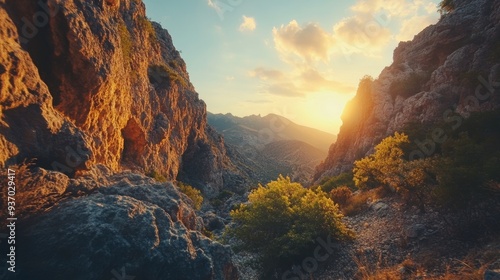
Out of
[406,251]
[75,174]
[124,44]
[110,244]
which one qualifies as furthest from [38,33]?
[406,251]

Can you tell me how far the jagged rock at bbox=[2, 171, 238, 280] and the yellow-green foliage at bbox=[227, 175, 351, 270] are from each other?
567 cm

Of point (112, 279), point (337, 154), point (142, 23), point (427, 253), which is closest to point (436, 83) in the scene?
point (337, 154)

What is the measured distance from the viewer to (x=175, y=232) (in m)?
9.73

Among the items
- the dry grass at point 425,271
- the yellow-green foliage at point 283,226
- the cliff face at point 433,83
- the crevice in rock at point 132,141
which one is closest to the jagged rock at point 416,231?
the dry grass at point 425,271

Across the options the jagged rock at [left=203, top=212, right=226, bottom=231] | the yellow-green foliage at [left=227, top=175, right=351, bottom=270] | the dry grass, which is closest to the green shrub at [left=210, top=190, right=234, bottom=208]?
the jagged rock at [left=203, top=212, right=226, bottom=231]

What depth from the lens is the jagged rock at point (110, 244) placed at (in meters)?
7.37

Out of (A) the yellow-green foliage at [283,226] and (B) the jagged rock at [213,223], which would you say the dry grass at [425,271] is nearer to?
(A) the yellow-green foliage at [283,226]

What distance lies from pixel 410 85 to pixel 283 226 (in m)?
39.0

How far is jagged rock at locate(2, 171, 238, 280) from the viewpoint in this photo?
737 centimetres

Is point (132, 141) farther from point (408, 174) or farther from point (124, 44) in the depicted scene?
point (408, 174)

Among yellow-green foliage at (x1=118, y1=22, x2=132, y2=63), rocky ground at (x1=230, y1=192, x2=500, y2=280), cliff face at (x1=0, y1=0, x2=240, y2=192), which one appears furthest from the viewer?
yellow-green foliage at (x1=118, y1=22, x2=132, y2=63)

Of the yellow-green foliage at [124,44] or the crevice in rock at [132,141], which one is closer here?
the yellow-green foliage at [124,44]

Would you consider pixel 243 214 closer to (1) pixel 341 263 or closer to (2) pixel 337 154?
A: (1) pixel 341 263

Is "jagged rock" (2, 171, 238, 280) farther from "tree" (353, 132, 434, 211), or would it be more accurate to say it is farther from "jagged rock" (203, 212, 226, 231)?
"jagged rock" (203, 212, 226, 231)
